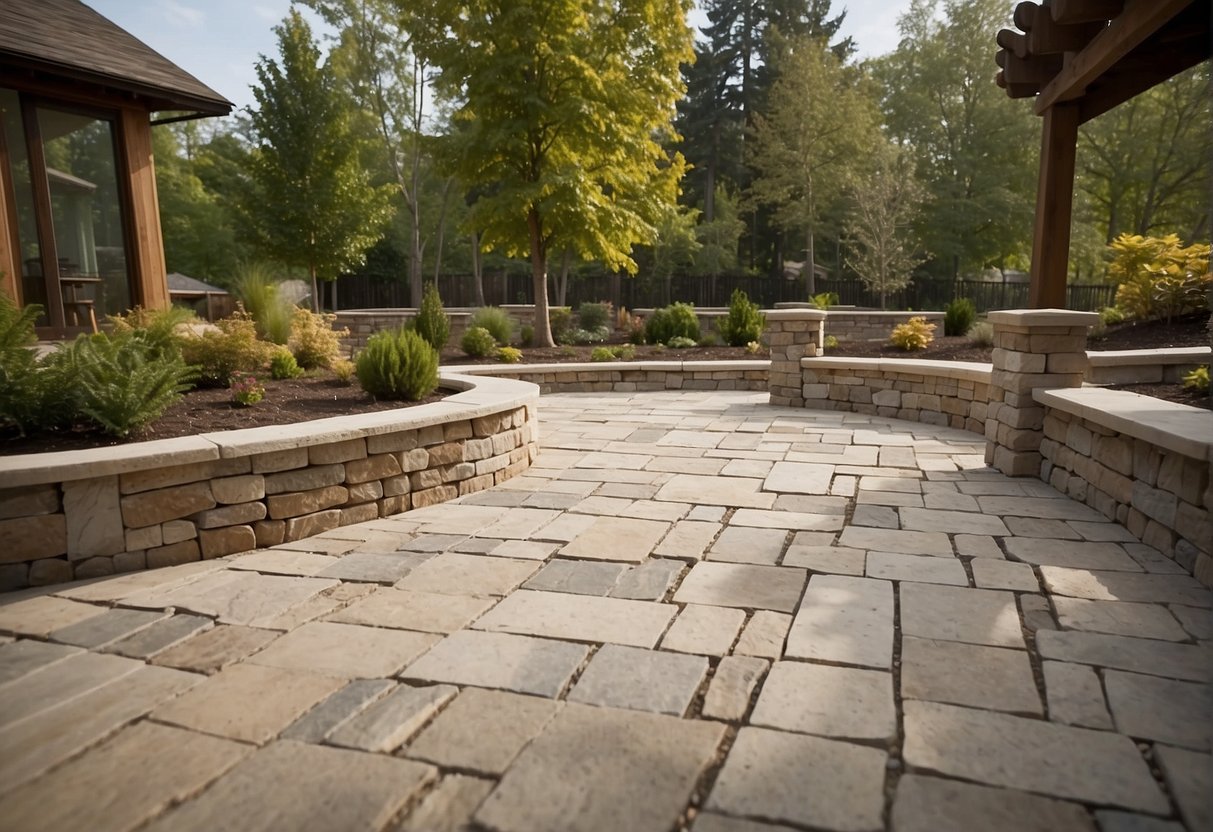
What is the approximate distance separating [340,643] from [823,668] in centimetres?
159

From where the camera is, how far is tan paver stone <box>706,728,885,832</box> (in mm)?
1549

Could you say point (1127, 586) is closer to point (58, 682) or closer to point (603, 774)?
point (603, 774)

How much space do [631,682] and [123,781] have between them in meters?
1.31

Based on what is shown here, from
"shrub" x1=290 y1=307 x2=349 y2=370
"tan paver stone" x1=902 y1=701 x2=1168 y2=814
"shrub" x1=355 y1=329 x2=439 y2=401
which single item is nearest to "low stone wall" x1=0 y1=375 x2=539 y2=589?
"shrub" x1=355 y1=329 x2=439 y2=401

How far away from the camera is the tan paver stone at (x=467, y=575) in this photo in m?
2.87

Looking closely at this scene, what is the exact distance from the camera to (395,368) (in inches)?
192

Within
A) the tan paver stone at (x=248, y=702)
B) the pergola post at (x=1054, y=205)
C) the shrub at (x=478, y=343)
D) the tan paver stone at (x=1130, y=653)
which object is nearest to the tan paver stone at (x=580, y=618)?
the tan paver stone at (x=248, y=702)

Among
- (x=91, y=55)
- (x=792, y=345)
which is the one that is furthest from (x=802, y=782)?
(x=91, y=55)

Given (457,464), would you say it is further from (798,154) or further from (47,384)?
(798,154)

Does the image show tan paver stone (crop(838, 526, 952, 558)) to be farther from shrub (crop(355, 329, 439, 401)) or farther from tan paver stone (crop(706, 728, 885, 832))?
shrub (crop(355, 329, 439, 401))

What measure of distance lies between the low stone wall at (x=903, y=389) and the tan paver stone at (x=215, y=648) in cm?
542

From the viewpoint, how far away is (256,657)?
2297 mm

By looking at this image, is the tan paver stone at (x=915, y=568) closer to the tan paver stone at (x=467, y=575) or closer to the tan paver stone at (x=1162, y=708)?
the tan paver stone at (x=1162, y=708)

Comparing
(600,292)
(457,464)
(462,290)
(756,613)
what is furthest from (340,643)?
(462,290)
